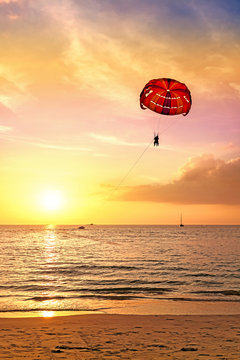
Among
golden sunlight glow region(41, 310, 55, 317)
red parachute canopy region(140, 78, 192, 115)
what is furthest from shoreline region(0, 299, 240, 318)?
red parachute canopy region(140, 78, 192, 115)

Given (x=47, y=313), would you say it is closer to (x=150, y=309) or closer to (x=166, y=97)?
(x=150, y=309)

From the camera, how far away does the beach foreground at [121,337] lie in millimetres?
9406

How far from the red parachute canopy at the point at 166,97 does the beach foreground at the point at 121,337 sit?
1686 cm

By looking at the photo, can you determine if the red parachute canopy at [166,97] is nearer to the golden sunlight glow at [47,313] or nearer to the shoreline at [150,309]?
the shoreline at [150,309]

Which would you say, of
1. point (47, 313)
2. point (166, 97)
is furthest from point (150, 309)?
point (166, 97)

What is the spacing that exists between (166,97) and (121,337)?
19.5 m

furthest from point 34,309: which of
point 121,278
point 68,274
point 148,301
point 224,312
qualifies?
point 68,274

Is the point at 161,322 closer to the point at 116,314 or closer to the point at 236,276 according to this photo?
the point at 116,314

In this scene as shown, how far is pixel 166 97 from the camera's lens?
26.1m

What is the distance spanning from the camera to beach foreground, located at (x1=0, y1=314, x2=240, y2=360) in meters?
9.41

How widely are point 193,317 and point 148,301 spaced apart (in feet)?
15.6

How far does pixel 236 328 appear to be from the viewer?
1254 cm

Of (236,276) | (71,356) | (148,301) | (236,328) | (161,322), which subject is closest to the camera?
(71,356)

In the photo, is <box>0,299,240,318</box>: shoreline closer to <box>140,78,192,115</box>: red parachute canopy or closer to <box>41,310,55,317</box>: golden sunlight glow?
<box>41,310,55,317</box>: golden sunlight glow
